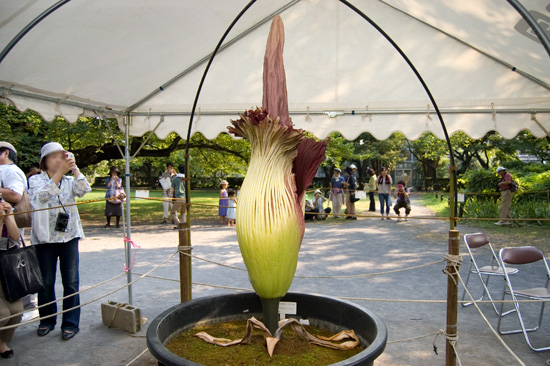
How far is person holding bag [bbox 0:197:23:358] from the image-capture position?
309cm

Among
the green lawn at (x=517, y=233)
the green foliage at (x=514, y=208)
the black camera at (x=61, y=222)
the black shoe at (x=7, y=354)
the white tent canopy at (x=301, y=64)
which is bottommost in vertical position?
the black shoe at (x=7, y=354)

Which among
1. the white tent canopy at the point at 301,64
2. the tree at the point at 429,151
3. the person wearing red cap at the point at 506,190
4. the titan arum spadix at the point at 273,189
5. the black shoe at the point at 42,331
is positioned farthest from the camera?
the tree at the point at 429,151

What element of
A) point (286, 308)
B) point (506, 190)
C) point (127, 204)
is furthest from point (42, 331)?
point (506, 190)

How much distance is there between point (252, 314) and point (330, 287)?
2.99m

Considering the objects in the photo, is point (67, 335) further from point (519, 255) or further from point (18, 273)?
point (519, 255)

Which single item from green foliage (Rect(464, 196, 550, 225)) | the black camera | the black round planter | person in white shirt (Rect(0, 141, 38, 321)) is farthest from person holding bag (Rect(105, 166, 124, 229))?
green foliage (Rect(464, 196, 550, 225))

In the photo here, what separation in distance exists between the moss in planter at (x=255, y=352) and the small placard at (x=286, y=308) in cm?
14

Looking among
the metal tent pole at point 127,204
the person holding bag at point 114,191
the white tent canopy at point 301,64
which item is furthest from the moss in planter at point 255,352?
the person holding bag at point 114,191

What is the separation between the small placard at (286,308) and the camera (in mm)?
2230

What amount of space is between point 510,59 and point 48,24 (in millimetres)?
3544

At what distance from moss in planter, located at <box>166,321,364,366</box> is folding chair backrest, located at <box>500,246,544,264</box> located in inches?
107

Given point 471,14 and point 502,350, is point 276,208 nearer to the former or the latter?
point 471,14

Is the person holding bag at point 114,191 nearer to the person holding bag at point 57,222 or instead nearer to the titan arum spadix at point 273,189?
the person holding bag at point 57,222

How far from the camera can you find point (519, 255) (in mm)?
4000
